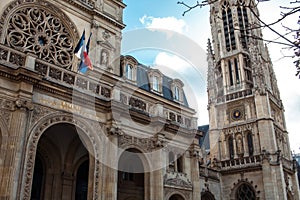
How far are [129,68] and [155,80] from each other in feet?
10.8

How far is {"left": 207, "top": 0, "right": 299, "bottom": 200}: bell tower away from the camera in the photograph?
34969 mm

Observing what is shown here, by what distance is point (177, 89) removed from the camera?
29.5 m

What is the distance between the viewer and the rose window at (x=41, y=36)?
17641 mm

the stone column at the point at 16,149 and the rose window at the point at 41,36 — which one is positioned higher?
the rose window at the point at 41,36

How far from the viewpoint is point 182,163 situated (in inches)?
784

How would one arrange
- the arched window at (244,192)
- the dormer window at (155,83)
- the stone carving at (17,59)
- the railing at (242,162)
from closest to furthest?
the stone carving at (17,59) < the dormer window at (155,83) < the arched window at (244,192) < the railing at (242,162)

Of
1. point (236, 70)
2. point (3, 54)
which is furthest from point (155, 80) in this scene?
point (236, 70)

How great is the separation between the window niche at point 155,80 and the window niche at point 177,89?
1610 mm

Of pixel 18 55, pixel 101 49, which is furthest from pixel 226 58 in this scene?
pixel 18 55

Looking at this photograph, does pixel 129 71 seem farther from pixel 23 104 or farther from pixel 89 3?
pixel 23 104

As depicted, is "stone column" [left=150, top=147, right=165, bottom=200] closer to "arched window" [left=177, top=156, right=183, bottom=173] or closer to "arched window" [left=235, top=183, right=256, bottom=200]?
"arched window" [left=177, top=156, right=183, bottom=173]

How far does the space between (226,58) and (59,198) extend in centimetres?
3543

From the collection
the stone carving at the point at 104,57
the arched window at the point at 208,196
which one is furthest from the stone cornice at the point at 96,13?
the arched window at the point at 208,196

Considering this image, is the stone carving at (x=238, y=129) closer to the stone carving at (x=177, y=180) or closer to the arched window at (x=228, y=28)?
the arched window at (x=228, y=28)
